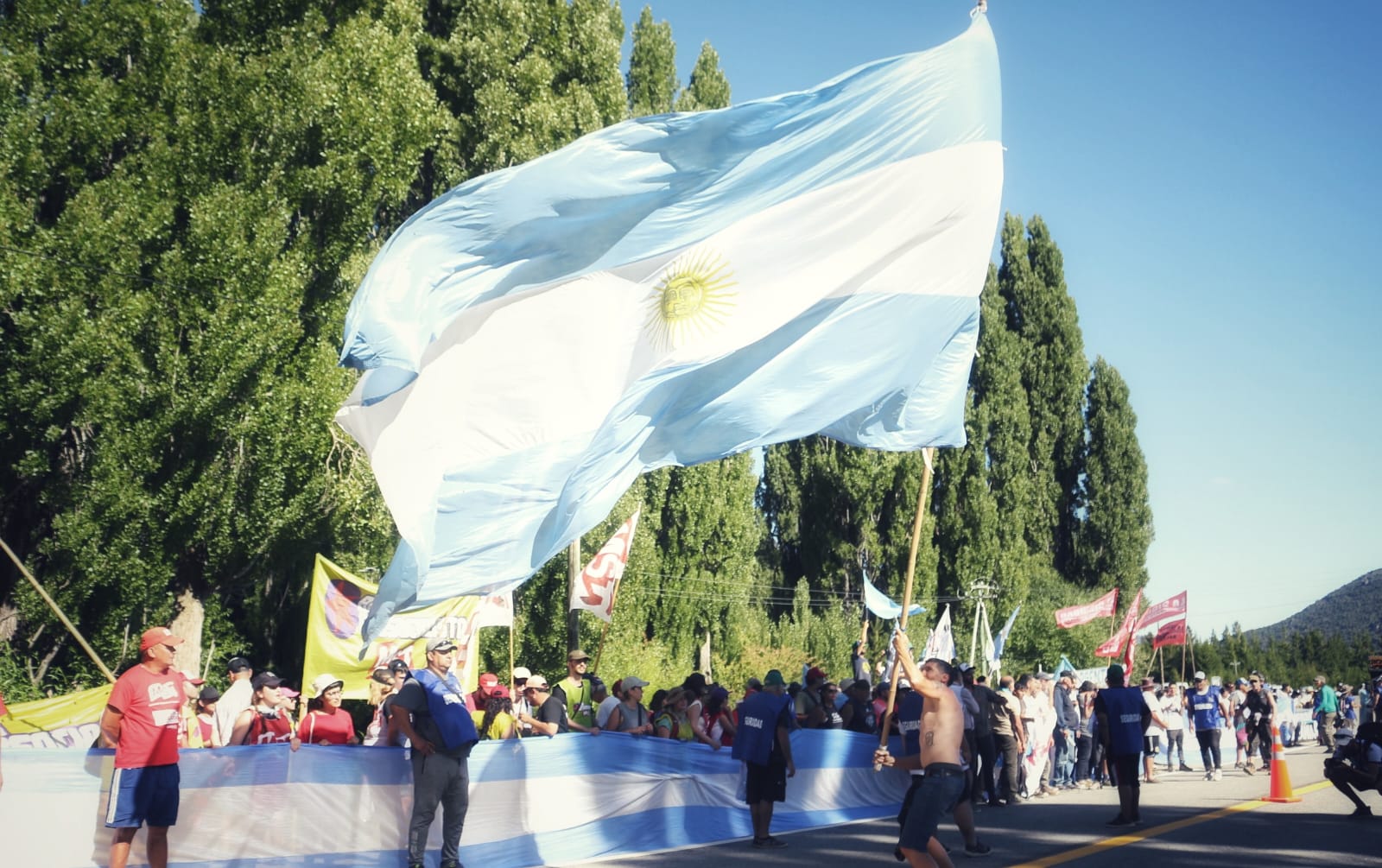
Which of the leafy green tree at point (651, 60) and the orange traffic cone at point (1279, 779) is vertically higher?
the leafy green tree at point (651, 60)

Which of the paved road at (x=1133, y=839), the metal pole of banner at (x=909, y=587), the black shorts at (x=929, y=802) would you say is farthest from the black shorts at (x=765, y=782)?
the black shorts at (x=929, y=802)

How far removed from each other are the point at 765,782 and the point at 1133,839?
3618 millimetres

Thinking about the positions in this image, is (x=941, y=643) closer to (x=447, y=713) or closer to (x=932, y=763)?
(x=932, y=763)

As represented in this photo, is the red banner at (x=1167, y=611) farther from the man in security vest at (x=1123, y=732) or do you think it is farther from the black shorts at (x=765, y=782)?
the black shorts at (x=765, y=782)

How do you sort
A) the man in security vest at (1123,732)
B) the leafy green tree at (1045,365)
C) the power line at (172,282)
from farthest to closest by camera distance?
1. the leafy green tree at (1045,365)
2. the power line at (172,282)
3. the man in security vest at (1123,732)

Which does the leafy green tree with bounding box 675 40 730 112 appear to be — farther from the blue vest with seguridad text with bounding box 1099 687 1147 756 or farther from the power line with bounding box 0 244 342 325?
the blue vest with seguridad text with bounding box 1099 687 1147 756

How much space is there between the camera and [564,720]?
1254 centimetres

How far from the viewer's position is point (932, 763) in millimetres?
8680

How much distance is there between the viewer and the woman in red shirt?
10.9 meters

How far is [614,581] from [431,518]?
7.11 metres

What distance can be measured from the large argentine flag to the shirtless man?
236cm

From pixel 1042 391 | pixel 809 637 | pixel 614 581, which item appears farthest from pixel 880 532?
pixel 614 581

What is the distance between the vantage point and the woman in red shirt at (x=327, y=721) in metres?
10.9

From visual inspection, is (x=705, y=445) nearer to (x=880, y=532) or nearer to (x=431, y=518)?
(x=431, y=518)
